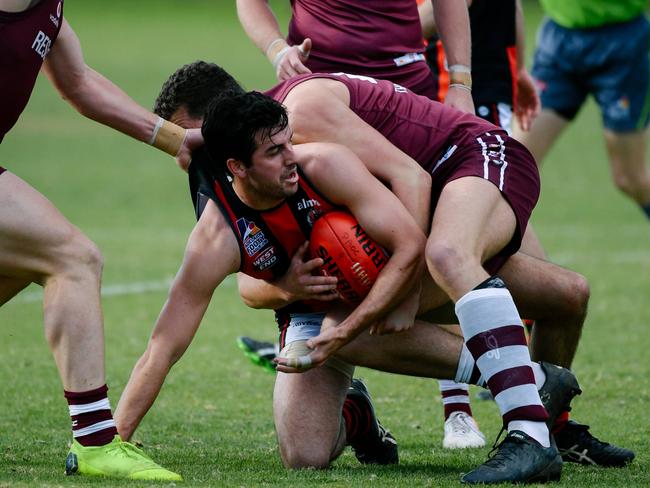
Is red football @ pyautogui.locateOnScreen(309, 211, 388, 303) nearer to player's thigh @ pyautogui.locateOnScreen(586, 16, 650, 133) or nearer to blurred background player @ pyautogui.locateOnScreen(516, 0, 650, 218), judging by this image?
blurred background player @ pyautogui.locateOnScreen(516, 0, 650, 218)

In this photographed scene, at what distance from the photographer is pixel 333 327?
5.13m

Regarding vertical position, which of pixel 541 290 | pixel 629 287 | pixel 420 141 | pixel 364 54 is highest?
pixel 364 54

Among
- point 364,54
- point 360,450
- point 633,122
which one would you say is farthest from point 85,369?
point 633,122

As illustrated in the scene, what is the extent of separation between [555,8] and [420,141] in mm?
5417

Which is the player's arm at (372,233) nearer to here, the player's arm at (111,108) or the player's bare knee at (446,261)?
the player's bare knee at (446,261)

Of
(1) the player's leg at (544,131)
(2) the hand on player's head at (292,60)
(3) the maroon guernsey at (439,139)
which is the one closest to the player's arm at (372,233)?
(3) the maroon guernsey at (439,139)

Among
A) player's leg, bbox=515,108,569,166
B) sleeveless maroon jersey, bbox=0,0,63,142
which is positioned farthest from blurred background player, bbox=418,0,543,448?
sleeveless maroon jersey, bbox=0,0,63,142

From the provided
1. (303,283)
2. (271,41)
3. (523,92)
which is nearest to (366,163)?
(303,283)

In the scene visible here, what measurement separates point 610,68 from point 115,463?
6824 mm

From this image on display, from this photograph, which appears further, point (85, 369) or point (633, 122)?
point (633, 122)

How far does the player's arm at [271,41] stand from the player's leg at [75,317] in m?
1.54

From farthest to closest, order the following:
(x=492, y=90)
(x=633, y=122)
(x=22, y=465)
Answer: (x=633, y=122) → (x=492, y=90) → (x=22, y=465)

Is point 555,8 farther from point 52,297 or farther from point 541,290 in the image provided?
point 52,297

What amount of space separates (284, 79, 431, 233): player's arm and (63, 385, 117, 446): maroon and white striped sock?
137cm
